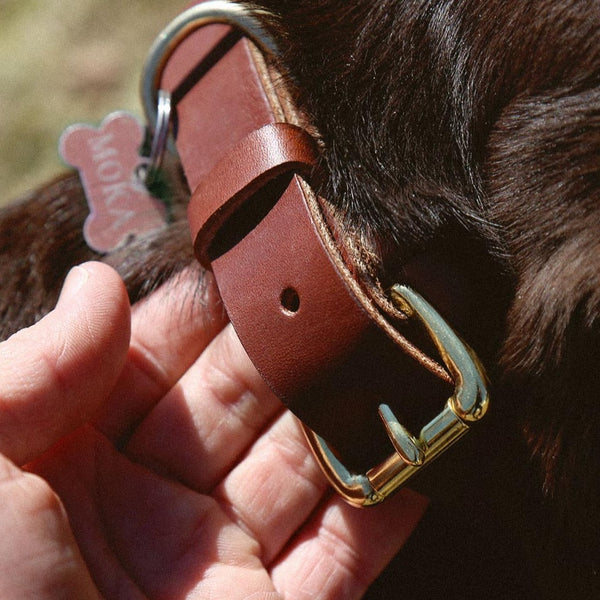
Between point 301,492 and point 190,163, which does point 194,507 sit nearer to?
point 301,492

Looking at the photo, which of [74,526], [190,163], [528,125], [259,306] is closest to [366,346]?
[259,306]

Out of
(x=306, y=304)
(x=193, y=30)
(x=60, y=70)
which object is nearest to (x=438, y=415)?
(x=306, y=304)

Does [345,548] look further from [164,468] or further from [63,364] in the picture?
[63,364]

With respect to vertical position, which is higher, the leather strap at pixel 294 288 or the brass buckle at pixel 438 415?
the leather strap at pixel 294 288

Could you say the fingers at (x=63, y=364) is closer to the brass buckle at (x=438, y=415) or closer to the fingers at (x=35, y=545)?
the fingers at (x=35, y=545)

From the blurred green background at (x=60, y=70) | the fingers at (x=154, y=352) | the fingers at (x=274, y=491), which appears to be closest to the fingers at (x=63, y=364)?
the fingers at (x=154, y=352)
